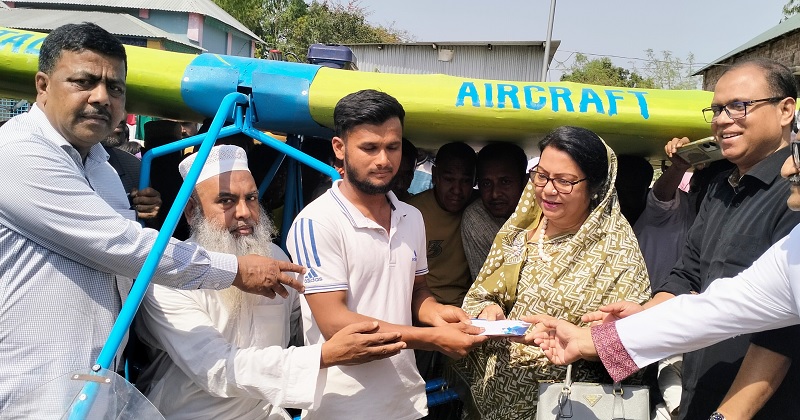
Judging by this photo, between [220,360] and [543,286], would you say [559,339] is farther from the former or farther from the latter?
[220,360]

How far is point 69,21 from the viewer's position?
2214 centimetres

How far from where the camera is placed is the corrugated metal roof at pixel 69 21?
2120 cm

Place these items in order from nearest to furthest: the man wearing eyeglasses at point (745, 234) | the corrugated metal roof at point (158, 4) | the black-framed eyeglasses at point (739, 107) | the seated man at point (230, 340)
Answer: the man wearing eyeglasses at point (745, 234), the seated man at point (230, 340), the black-framed eyeglasses at point (739, 107), the corrugated metal roof at point (158, 4)

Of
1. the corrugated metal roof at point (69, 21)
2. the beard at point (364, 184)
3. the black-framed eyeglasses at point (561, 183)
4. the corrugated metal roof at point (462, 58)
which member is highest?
the corrugated metal roof at point (69, 21)

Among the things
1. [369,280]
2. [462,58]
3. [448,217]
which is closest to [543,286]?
[369,280]

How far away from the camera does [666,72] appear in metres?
29.3

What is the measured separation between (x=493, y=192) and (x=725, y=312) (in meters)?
1.75

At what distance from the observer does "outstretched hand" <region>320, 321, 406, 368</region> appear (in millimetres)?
2199

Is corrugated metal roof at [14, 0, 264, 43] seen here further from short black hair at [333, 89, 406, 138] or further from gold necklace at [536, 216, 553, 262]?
gold necklace at [536, 216, 553, 262]

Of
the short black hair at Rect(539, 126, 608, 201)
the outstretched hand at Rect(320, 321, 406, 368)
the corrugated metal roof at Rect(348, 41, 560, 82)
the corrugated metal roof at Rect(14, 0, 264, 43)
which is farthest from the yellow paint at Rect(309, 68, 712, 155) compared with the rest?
the corrugated metal roof at Rect(14, 0, 264, 43)

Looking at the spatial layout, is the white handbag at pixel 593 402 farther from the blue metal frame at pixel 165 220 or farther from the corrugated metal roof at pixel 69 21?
the corrugated metal roof at pixel 69 21

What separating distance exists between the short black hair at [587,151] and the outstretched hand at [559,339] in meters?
0.56

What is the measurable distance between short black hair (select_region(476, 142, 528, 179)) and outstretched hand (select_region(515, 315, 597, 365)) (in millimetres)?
1369

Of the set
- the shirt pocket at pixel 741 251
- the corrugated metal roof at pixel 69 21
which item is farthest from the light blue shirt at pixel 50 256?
the corrugated metal roof at pixel 69 21
